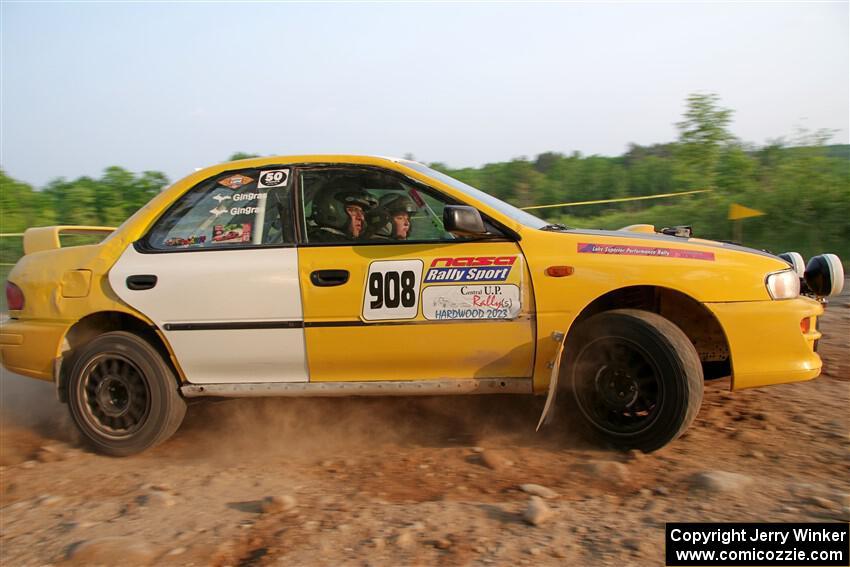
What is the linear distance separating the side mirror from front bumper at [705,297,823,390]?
1291 millimetres

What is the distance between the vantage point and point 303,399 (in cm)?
506

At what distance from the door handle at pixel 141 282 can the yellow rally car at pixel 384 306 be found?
10mm

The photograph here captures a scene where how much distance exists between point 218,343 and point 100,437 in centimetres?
100

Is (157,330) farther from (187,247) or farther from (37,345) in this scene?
(37,345)

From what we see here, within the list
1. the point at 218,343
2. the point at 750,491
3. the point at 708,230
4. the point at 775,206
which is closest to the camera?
the point at 750,491

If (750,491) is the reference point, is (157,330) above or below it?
above

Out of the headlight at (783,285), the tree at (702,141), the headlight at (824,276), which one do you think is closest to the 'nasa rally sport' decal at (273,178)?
the headlight at (783,285)

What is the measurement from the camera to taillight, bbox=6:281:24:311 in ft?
15.6

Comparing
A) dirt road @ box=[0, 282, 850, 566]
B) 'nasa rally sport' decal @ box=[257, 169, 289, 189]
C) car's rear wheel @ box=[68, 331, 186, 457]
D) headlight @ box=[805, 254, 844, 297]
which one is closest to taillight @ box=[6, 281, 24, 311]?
car's rear wheel @ box=[68, 331, 186, 457]

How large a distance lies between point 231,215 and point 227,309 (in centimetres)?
59

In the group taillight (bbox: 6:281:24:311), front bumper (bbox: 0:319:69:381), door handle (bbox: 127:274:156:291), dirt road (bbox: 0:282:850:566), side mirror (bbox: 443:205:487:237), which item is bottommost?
dirt road (bbox: 0:282:850:566)

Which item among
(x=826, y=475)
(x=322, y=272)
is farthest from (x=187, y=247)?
(x=826, y=475)

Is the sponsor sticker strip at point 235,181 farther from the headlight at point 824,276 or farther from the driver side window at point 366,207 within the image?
the headlight at point 824,276

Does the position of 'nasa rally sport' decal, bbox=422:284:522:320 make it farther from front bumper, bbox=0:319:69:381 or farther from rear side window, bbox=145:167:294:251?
front bumper, bbox=0:319:69:381
